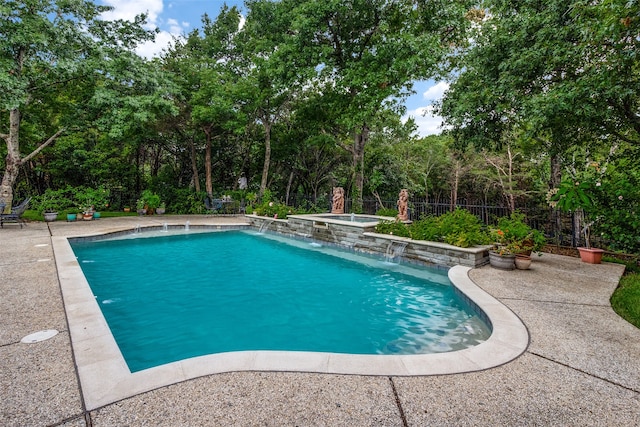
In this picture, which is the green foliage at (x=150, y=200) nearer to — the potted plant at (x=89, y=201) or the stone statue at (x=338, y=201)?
the potted plant at (x=89, y=201)

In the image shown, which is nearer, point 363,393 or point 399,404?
point 399,404

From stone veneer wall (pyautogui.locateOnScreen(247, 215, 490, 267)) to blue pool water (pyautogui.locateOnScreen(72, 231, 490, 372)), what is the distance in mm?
453

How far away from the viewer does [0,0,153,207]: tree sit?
31.6 feet

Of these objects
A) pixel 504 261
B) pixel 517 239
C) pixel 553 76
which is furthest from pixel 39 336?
pixel 553 76

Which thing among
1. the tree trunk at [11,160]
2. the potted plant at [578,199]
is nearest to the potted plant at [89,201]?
the tree trunk at [11,160]

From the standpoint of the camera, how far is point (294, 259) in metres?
7.89

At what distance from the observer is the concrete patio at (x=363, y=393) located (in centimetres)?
184

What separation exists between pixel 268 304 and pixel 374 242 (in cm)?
400

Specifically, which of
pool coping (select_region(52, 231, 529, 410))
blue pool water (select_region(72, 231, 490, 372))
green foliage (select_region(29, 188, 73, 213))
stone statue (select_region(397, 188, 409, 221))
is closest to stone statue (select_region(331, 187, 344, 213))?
stone statue (select_region(397, 188, 409, 221))

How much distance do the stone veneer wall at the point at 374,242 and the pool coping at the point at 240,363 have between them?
3147 millimetres

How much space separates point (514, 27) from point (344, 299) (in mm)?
7513

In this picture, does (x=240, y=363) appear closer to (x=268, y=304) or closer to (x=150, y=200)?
(x=268, y=304)

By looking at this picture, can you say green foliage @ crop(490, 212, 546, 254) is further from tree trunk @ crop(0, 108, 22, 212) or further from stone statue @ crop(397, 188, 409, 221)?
tree trunk @ crop(0, 108, 22, 212)

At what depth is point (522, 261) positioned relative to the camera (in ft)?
18.6
